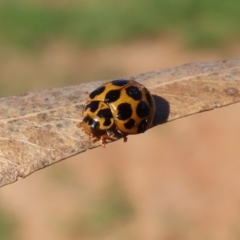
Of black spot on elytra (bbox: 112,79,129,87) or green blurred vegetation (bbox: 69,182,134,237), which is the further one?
green blurred vegetation (bbox: 69,182,134,237)

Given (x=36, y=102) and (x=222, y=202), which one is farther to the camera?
(x=222, y=202)

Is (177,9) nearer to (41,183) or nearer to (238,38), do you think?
(238,38)

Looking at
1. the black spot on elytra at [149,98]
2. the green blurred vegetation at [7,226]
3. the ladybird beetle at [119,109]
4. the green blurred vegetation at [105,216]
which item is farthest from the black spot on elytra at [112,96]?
the green blurred vegetation at [7,226]

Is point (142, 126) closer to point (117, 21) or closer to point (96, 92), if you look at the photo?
point (96, 92)

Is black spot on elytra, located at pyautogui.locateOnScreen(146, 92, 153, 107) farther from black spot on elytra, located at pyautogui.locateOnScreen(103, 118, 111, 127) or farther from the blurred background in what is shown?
the blurred background

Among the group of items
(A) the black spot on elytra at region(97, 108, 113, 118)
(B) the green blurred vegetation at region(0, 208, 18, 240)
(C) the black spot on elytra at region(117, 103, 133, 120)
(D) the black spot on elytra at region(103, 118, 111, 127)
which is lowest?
(B) the green blurred vegetation at region(0, 208, 18, 240)

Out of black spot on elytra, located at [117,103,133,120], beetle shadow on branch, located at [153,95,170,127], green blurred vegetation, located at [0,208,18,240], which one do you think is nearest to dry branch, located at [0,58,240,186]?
beetle shadow on branch, located at [153,95,170,127]

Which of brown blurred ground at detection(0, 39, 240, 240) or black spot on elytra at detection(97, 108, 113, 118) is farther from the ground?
black spot on elytra at detection(97, 108, 113, 118)

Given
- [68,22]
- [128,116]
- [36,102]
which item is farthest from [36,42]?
[36,102]
